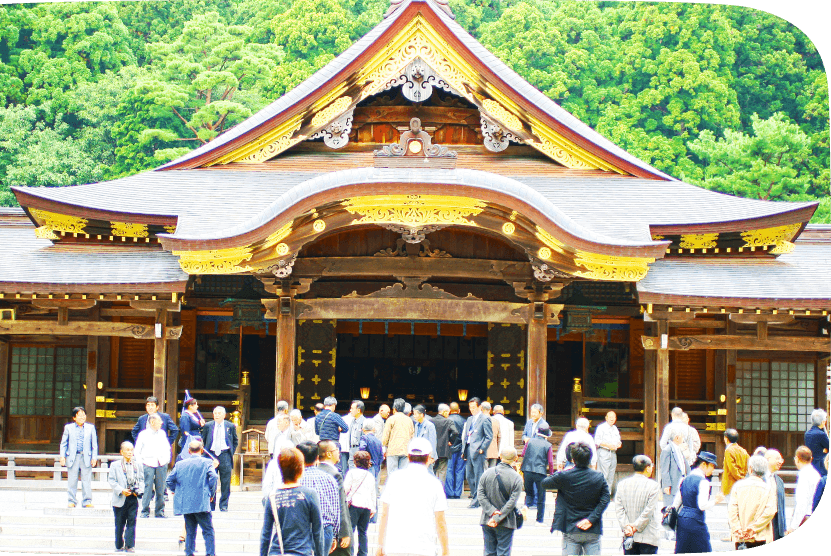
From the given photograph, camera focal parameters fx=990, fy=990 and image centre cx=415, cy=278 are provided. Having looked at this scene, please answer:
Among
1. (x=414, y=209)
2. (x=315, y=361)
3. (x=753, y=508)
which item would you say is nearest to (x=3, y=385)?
(x=315, y=361)

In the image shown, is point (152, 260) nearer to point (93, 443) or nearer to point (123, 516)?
point (93, 443)

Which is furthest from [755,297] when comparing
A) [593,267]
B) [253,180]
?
[253,180]

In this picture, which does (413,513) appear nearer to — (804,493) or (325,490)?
(325,490)

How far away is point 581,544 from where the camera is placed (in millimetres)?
8305

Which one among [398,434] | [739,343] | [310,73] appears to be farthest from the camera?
[310,73]

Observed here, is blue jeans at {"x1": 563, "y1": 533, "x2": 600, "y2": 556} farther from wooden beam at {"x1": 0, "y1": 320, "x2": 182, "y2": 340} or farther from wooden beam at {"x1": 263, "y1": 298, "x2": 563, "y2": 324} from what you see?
wooden beam at {"x1": 0, "y1": 320, "x2": 182, "y2": 340}

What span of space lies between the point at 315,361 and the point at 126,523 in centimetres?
655

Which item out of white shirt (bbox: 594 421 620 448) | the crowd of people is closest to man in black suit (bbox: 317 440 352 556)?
the crowd of people

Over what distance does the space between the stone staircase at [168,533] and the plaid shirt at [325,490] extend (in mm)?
2738

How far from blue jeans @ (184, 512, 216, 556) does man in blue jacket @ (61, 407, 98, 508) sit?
2892mm

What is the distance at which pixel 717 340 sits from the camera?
47.6 ft

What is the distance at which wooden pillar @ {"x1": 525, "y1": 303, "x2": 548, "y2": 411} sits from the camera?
13.9 meters

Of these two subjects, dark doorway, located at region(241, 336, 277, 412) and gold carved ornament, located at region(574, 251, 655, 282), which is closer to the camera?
gold carved ornament, located at region(574, 251, 655, 282)

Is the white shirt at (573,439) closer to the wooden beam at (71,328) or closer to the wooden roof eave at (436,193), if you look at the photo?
the wooden roof eave at (436,193)
